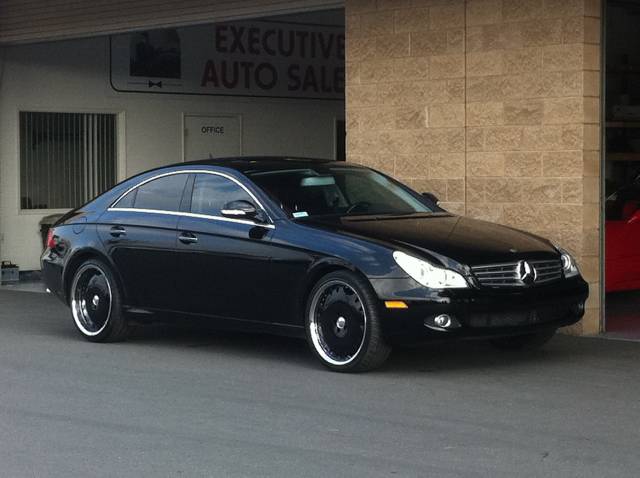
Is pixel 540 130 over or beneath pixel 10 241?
over

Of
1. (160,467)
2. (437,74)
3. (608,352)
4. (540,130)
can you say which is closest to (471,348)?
(608,352)

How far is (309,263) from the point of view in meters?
9.79

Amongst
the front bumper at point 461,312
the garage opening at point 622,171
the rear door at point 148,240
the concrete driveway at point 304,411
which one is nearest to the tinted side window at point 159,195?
the rear door at point 148,240

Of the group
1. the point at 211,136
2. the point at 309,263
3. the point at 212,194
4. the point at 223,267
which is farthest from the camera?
the point at 211,136

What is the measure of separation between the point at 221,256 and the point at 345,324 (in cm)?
134

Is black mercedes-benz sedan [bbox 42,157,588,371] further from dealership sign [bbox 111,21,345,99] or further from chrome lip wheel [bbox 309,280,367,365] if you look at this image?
dealership sign [bbox 111,21,345,99]

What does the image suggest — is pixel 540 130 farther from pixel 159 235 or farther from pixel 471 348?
pixel 159 235

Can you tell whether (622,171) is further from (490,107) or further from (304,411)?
(304,411)

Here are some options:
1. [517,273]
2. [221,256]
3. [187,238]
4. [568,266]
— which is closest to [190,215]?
[187,238]

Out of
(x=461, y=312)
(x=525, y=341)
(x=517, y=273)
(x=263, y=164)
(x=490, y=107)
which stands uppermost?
(x=490, y=107)

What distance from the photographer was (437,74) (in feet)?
42.1

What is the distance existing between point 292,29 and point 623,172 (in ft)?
23.6

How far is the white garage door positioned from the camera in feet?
47.7

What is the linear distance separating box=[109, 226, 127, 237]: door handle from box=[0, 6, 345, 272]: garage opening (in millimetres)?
6643
